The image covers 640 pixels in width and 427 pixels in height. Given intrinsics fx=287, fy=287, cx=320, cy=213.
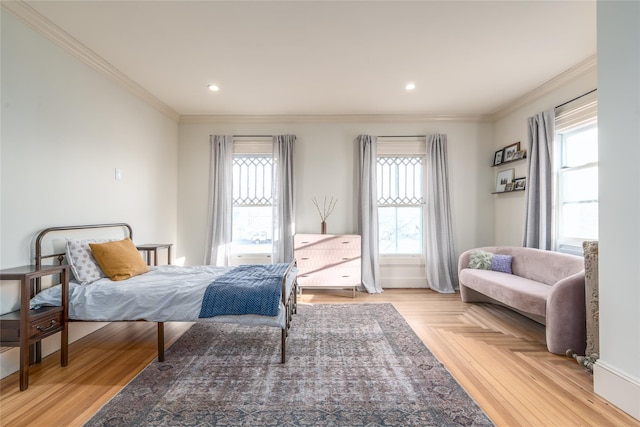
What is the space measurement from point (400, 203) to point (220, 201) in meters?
3.02

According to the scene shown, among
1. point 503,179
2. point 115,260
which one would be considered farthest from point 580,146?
point 115,260

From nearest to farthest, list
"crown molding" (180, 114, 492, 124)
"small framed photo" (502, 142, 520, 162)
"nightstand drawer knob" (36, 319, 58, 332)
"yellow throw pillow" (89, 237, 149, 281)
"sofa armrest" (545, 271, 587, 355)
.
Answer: "nightstand drawer knob" (36, 319, 58, 332) < "sofa armrest" (545, 271, 587, 355) < "yellow throw pillow" (89, 237, 149, 281) < "small framed photo" (502, 142, 520, 162) < "crown molding" (180, 114, 492, 124)

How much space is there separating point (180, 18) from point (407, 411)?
3411 mm

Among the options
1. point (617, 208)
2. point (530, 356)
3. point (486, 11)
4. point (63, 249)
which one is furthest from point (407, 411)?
point (63, 249)

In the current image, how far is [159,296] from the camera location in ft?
7.84

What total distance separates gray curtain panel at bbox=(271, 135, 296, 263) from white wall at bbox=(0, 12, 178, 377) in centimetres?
182

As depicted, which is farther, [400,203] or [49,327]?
[400,203]

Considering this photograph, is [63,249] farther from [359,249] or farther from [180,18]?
[359,249]

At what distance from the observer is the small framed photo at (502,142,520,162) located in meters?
4.25

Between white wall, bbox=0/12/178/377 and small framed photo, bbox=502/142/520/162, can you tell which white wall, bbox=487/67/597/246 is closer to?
small framed photo, bbox=502/142/520/162

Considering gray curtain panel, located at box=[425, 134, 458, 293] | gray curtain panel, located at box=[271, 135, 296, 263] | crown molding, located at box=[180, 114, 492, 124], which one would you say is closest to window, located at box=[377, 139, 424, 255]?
gray curtain panel, located at box=[425, 134, 458, 293]

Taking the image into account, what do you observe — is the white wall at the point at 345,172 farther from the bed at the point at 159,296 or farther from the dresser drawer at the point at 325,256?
the bed at the point at 159,296

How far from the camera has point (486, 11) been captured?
7.68ft

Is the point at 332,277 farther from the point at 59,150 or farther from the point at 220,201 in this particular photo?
the point at 59,150
